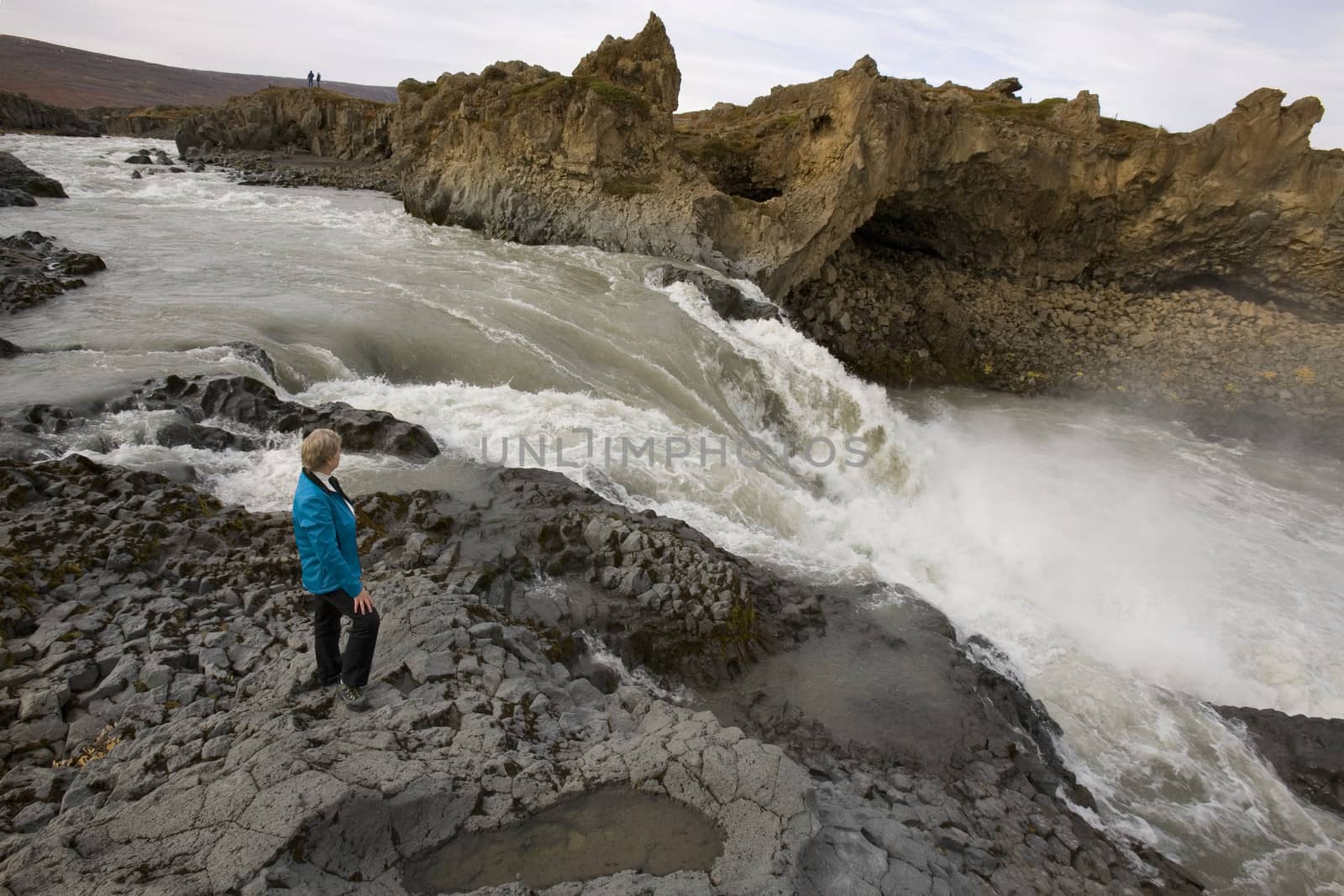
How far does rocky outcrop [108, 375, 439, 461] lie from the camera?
27.5 ft

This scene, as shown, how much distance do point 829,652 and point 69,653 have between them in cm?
577

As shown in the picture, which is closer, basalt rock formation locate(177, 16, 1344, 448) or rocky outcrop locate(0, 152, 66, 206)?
basalt rock formation locate(177, 16, 1344, 448)

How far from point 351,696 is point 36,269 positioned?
44.7 feet

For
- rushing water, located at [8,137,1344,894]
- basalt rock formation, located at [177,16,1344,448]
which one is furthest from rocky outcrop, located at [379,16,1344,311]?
rushing water, located at [8,137,1344,894]

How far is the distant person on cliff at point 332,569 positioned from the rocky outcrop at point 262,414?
4.24 m

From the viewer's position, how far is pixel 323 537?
4109 millimetres

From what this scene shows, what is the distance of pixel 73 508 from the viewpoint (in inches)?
247

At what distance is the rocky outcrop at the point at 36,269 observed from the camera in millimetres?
11797

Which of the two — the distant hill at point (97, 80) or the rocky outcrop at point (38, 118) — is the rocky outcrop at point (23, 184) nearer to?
the rocky outcrop at point (38, 118)

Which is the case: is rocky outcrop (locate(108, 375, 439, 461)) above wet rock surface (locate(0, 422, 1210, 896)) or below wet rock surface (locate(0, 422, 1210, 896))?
above

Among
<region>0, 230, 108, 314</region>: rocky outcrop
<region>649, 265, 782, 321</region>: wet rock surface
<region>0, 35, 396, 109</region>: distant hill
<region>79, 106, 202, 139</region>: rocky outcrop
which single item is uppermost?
<region>0, 35, 396, 109</region>: distant hill

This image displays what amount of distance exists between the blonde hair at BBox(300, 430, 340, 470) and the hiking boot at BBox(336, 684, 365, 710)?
141 centimetres

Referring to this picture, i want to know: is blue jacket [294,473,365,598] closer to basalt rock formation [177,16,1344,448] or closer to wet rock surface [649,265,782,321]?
wet rock surface [649,265,782,321]

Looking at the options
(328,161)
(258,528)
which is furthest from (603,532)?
(328,161)
